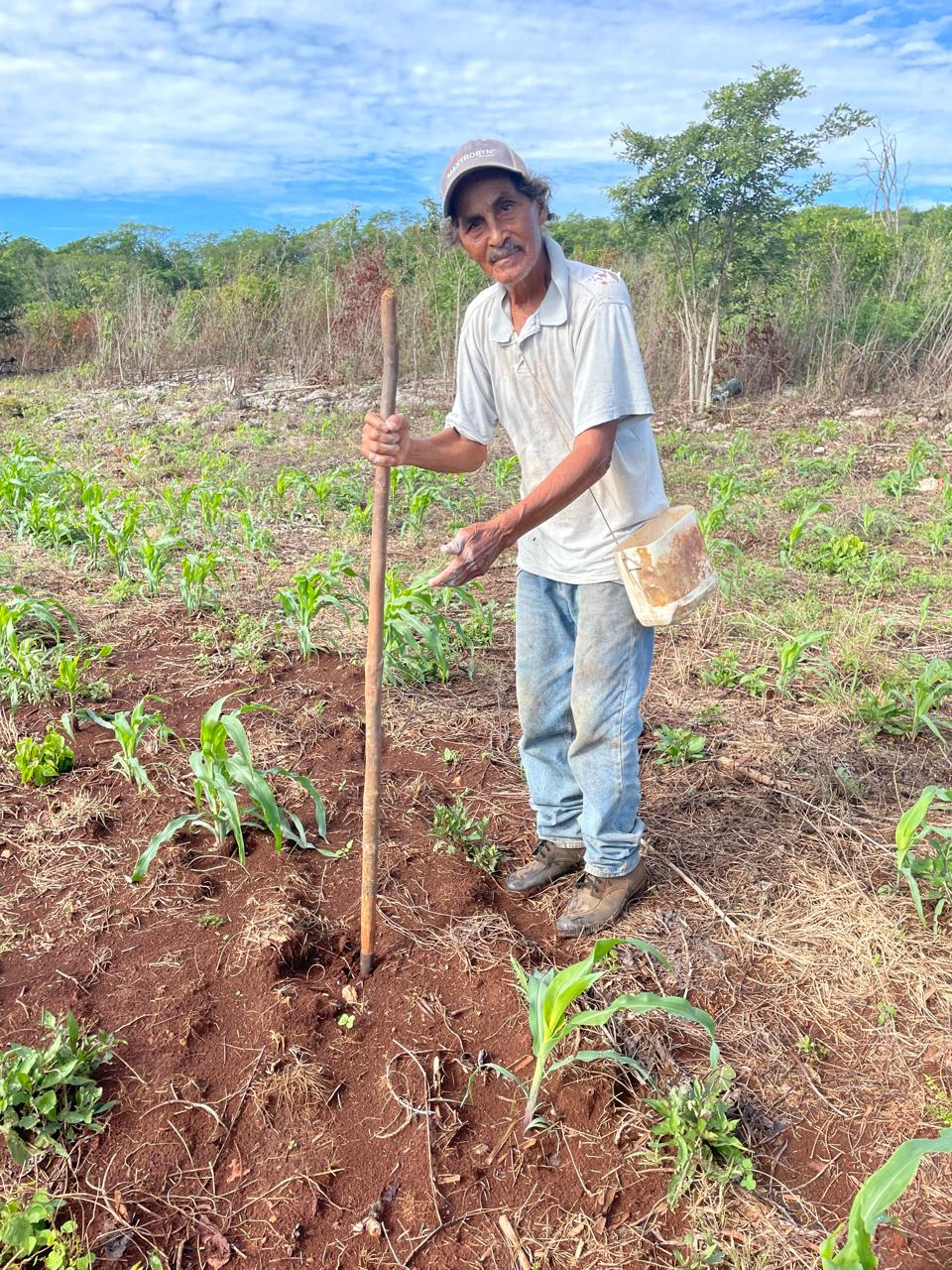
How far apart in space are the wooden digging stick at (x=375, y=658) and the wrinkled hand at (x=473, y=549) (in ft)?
0.48

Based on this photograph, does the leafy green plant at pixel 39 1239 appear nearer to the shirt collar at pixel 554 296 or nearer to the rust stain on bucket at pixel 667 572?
the rust stain on bucket at pixel 667 572

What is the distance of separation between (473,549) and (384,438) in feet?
1.00

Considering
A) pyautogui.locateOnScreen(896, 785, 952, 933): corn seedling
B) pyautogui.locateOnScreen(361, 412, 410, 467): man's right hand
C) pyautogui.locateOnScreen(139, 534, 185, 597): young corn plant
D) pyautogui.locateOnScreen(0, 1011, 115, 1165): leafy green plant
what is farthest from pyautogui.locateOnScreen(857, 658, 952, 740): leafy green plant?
pyautogui.locateOnScreen(139, 534, 185, 597): young corn plant

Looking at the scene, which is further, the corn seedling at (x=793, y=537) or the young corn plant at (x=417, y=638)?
the corn seedling at (x=793, y=537)

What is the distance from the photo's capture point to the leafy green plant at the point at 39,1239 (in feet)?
4.79

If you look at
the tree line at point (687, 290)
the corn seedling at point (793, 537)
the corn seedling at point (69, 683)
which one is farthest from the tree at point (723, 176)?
the corn seedling at point (69, 683)

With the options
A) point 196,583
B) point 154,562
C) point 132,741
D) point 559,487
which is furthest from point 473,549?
point 154,562

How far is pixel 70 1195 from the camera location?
1.54 m

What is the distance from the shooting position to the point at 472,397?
7.25 feet

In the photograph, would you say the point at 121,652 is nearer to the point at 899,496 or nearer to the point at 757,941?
the point at 757,941

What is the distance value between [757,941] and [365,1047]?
42.0 inches

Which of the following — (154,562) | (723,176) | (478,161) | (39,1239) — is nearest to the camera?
(39,1239)

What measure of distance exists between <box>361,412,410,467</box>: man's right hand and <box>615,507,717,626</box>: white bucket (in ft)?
1.86

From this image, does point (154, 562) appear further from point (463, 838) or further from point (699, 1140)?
point (699, 1140)
